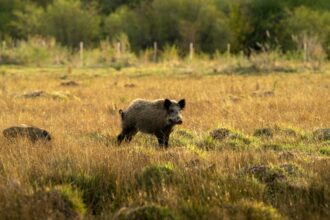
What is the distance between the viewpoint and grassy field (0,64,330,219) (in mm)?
7062

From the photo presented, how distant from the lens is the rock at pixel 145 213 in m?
6.75

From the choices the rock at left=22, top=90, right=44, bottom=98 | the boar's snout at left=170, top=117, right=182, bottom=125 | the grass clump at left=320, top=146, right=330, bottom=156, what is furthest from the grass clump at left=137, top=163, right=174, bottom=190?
the rock at left=22, top=90, right=44, bottom=98

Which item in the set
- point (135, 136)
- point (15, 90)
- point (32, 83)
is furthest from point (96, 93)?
point (135, 136)

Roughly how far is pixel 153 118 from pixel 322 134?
10.1 feet

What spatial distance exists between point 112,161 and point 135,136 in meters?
3.95

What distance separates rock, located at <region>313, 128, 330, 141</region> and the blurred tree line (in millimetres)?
38880

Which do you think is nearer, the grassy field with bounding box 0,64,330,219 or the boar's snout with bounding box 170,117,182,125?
the grassy field with bounding box 0,64,330,219

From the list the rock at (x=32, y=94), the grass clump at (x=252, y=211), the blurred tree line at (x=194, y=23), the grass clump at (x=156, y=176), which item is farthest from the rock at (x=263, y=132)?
the blurred tree line at (x=194, y=23)

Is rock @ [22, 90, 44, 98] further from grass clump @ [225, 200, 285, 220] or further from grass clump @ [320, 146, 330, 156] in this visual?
grass clump @ [225, 200, 285, 220]

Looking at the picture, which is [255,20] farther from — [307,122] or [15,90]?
[307,122]

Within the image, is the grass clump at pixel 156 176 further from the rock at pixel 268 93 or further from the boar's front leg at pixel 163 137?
the rock at pixel 268 93

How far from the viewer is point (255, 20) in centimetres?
5725

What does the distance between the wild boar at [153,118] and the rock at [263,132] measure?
5.69 ft

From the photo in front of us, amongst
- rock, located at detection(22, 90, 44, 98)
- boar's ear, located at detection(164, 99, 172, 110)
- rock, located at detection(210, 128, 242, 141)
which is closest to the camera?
boar's ear, located at detection(164, 99, 172, 110)
